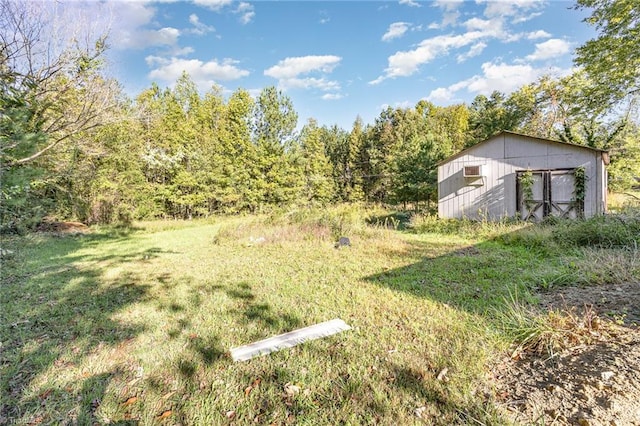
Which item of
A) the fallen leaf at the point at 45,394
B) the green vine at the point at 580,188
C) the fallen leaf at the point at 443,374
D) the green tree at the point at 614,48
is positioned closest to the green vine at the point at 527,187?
the green vine at the point at 580,188

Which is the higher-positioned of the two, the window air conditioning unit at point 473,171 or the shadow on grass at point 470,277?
the window air conditioning unit at point 473,171

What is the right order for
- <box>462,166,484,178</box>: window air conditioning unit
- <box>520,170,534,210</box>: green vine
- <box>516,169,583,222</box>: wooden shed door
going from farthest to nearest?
<box>462,166,484,178</box>: window air conditioning unit → <box>520,170,534,210</box>: green vine → <box>516,169,583,222</box>: wooden shed door

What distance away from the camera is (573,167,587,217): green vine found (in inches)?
317

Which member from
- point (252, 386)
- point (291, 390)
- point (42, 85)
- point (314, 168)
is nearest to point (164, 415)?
point (252, 386)

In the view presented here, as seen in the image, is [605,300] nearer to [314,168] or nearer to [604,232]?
[604,232]

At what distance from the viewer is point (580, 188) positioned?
8102 millimetres

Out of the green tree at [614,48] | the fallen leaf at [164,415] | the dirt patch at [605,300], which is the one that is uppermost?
the green tree at [614,48]

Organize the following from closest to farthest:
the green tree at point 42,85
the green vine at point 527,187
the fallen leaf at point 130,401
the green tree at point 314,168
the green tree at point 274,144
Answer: the fallen leaf at point 130,401 → the green tree at point 42,85 → the green vine at point 527,187 → the green tree at point 274,144 → the green tree at point 314,168

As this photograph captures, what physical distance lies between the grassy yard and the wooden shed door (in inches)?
134

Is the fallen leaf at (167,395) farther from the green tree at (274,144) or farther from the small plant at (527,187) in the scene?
the green tree at (274,144)

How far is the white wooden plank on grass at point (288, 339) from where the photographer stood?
2410mm

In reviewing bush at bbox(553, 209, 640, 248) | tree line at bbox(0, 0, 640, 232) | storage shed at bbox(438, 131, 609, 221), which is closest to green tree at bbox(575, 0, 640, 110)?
tree line at bbox(0, 0, 640, 232)

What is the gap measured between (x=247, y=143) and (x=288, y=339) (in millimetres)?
15555

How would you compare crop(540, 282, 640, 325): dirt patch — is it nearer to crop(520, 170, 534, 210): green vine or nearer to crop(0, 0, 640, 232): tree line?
crop(520, 170, 534, 210): green vine
